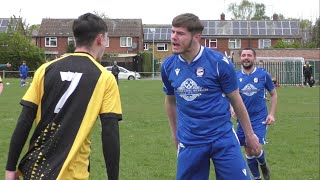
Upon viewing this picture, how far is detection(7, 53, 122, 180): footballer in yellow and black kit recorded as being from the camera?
3.75 metres

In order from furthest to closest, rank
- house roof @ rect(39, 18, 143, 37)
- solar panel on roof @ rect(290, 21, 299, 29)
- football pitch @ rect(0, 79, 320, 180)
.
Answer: solar panel on roof @ rect(290, 21, 299, 29) < house roof @ rect(39, 18, 143, 37) < football pitch @ rect(0, 79, 320, 180)

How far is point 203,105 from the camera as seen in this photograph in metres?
5.62

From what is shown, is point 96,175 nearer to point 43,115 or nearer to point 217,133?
point 217,133

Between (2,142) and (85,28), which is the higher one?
(85,28)

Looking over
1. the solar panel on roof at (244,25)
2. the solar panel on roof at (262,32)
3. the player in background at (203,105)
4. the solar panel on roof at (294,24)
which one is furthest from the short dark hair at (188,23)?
the solar panel on roof at (294,24)

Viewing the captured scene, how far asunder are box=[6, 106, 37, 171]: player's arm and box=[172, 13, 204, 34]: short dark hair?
2.09 meters

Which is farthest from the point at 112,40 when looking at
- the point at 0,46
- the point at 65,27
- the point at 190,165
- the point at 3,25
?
the point at 190,165

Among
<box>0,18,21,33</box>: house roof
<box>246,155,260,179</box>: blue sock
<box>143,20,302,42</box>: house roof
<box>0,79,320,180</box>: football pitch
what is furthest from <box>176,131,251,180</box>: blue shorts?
<box>143,20,302,42</box>: house roof

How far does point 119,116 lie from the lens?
377cm

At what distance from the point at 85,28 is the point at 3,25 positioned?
76764 millimetres

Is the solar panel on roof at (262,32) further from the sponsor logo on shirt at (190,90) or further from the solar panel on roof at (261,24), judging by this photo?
the sponsor logo on shirt at (190,90)

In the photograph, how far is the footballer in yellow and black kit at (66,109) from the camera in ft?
12.3

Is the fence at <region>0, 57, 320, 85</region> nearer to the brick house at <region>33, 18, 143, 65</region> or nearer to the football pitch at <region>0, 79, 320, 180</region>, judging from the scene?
the football pitch at <region>0, 79, 320, 180</region>

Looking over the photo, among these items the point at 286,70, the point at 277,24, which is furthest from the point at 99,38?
the point at 277,24
